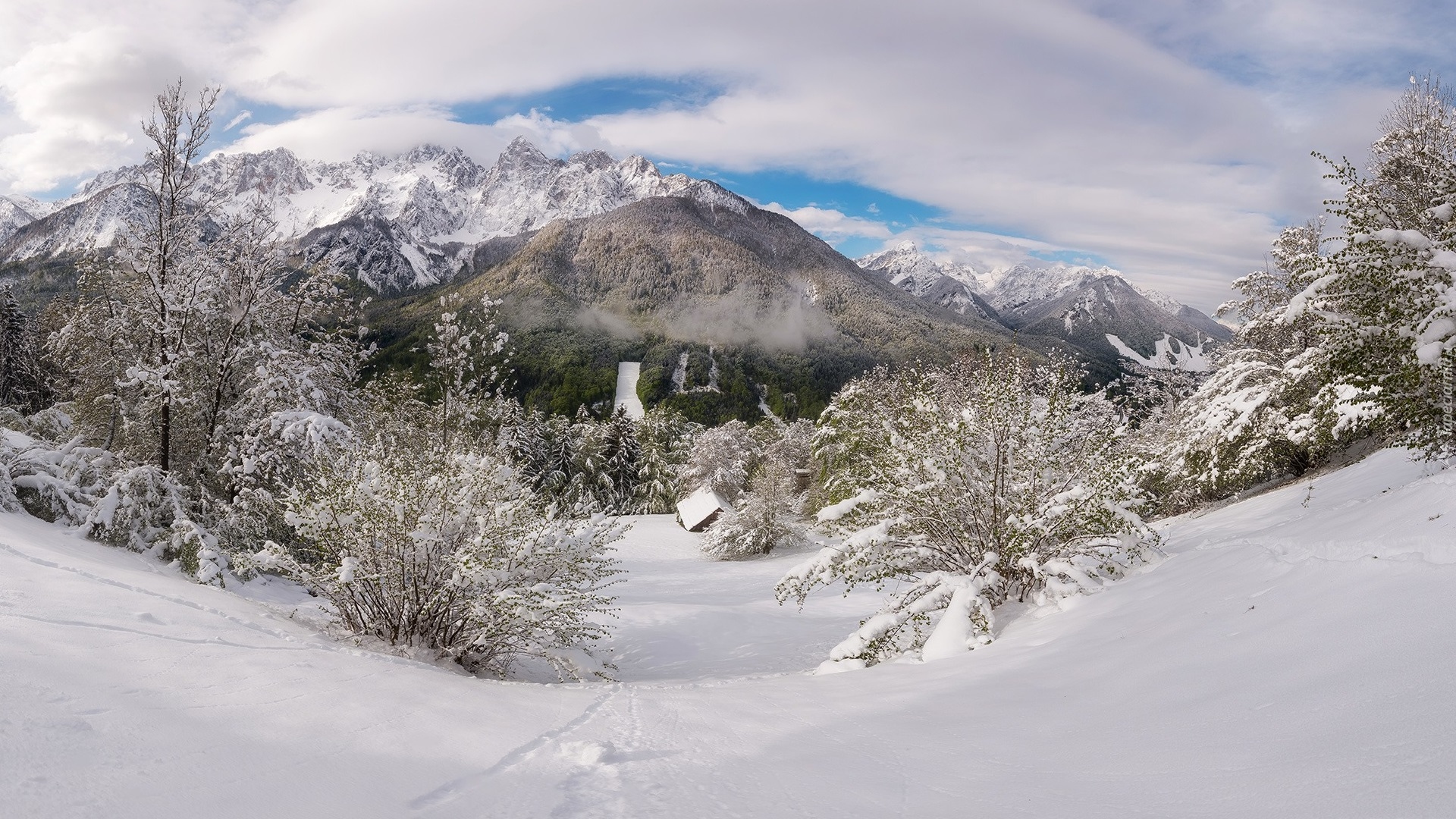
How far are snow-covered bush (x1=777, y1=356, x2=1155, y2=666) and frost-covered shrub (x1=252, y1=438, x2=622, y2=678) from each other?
2.30m

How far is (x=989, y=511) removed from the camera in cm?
636

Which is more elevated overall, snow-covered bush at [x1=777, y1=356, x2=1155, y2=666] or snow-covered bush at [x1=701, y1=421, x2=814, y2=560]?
snow-covered bush at [x1=777, y1=356, x2=1155, y2=666]

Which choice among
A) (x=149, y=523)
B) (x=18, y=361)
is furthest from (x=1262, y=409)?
(x=18, y=361)

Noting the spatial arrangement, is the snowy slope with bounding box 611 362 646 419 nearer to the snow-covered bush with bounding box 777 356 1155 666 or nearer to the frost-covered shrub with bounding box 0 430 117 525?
the frost-covered shrub with bounding box 0 430 117 525

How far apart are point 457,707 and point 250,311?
26.5 ft

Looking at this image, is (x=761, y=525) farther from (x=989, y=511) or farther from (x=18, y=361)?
(x=18, y=361)

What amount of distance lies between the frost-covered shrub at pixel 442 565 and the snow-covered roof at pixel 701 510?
→ 2145cm

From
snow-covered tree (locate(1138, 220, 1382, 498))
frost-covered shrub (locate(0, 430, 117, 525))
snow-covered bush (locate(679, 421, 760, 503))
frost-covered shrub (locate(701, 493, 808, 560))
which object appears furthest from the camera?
snow-covered bush (locate(679, 421, 760, 503))

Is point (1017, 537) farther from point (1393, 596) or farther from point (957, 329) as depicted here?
point (957, 329)

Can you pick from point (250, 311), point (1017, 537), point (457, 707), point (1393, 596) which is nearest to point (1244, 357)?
point (1017, 537)

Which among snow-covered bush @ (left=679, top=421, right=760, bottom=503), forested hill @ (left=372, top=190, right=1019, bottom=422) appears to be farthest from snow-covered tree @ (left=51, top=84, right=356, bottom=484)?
forested hill @ (left=372, top=190, right=1019, bottom=422)

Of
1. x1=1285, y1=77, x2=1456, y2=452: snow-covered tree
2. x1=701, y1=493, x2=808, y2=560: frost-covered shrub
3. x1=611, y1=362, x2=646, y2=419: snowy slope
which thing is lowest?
x1=701, y1=493, x2=808, y2=560: frost-covered shrub

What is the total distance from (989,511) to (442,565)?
5193 mm

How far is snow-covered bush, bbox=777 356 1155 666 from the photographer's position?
5.74 meters
